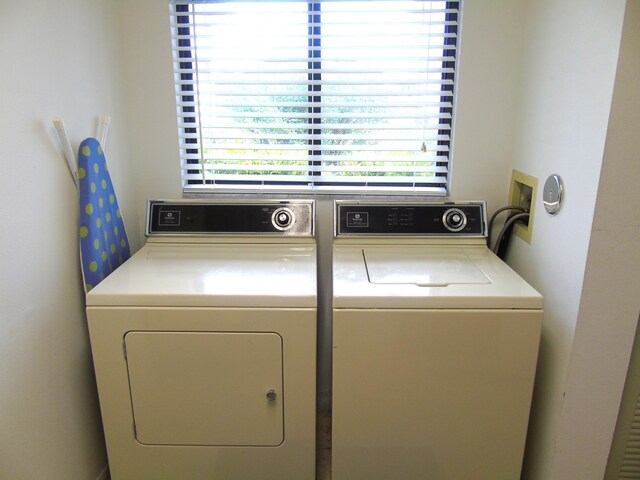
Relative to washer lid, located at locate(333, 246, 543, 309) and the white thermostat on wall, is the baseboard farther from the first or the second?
the white thermostat on wall

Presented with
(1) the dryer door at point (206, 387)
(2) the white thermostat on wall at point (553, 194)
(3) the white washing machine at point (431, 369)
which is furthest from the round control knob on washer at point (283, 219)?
(2) the white thermostat on wall at point (553, 194)

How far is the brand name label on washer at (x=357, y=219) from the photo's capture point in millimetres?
1826

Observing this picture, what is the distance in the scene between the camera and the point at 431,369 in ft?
4.59

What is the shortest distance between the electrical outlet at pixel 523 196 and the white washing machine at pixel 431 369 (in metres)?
0.20

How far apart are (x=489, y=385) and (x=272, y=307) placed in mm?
723

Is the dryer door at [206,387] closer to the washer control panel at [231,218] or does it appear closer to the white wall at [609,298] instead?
the washer control panel at [231,218]

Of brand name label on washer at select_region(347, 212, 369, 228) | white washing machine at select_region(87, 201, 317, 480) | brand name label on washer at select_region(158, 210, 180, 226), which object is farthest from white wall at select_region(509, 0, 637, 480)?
brand name label on washer at select_region(158, 210, 180, 226)

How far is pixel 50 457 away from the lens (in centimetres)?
142

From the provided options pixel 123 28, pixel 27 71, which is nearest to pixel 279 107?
pixel 123 28

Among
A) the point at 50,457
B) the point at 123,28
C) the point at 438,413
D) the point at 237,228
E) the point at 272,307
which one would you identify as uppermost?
the point at 123,28

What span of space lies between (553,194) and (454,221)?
16.6 inches

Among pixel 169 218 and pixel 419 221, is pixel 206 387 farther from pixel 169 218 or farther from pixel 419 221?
pixel 419 221

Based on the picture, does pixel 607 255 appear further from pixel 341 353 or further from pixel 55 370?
pixel 55 370

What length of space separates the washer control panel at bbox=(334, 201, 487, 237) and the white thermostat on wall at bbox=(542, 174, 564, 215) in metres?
0.32
